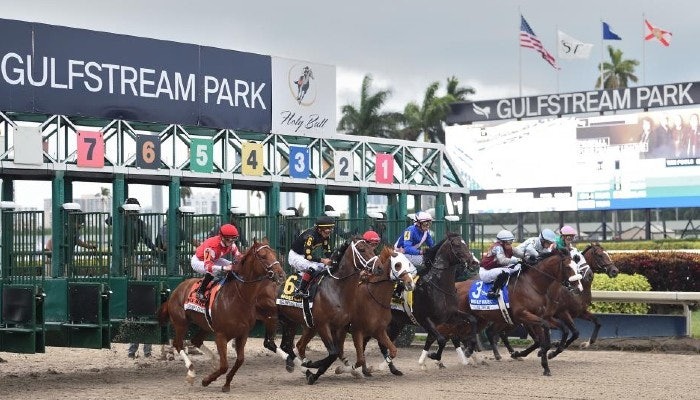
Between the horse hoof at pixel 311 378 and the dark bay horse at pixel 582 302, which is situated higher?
the dark bay horse at pixel 582 302

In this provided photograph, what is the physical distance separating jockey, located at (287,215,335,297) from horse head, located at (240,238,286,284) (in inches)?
43.9

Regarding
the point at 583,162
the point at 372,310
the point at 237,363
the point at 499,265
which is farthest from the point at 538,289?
the point at 583,162

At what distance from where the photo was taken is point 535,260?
14883 millimetres

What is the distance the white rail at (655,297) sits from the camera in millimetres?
17125

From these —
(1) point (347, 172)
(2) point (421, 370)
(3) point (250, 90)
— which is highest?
(3) point (250, 90)

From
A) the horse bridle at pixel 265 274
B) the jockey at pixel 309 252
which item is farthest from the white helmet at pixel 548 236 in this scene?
the horse bridle at pixel 265 274

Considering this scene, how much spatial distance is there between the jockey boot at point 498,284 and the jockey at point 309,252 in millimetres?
2442

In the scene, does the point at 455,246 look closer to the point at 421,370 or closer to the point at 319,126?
the point at 421,370

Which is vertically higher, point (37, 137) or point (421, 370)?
point (37, 137)

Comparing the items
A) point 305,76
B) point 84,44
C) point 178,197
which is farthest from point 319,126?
point 84,44

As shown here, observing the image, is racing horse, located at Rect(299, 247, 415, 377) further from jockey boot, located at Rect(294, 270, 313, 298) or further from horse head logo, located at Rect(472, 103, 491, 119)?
horse head logo, located at Rect(472, 103, 491, 119)

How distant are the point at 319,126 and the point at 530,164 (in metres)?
31.2

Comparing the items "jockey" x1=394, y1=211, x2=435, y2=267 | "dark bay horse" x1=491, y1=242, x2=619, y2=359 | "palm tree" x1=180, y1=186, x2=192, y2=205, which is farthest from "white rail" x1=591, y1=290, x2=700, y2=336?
"palm tree" x1=180, y1=186, x2=192, y2=205

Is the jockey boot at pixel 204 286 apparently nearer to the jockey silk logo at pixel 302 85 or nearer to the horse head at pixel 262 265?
the horse head at pixel 262 265
